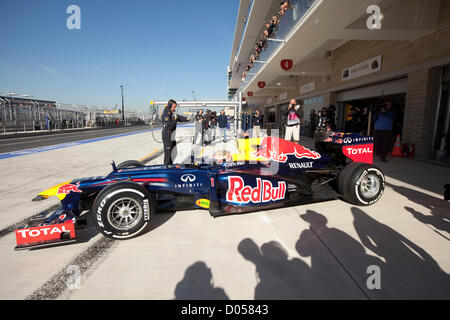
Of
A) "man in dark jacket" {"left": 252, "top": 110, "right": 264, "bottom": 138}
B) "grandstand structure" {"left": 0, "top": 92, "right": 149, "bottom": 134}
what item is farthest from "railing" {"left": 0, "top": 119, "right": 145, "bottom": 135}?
"man in dark jacket" {"left": 252, "top": 110, "right": 264, "bottom": 138}

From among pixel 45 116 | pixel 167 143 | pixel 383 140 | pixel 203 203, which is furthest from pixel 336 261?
pixel 45 116

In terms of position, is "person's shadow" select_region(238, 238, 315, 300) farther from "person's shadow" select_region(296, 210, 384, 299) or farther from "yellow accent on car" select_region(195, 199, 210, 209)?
"yellow accent on car" select_region(195, 199, 210, 209)

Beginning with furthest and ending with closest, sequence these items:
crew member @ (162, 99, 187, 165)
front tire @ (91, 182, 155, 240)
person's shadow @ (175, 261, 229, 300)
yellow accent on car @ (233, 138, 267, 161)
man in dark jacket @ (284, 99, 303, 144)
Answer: man in dark jacket @ (284, 99, 303, 144) < crew member @ (162, 99, 187, 165) < yellow accent on car @ (233, 138, 267, 161) < front tire @ (91, 182, 155, 240) < person's shadow @ (175, 261, 229, 300)

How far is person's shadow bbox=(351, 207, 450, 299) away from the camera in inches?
68.5

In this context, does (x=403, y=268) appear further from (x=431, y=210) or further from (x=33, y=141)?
(x=33, y=141)

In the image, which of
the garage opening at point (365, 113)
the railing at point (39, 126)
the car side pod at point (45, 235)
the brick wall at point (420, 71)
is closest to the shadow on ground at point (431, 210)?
the brick wall at point (420, 71)

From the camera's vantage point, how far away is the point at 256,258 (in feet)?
7.25

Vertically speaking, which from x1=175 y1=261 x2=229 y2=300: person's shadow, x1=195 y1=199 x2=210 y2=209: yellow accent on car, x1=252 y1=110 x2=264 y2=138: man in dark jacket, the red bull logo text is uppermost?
x1=252 y1=110 x2=264 y2=138: man in dark jacket

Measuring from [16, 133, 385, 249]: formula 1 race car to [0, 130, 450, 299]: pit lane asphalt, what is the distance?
0.58 ft

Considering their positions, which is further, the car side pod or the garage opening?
the garage opening

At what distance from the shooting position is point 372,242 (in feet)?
8.06

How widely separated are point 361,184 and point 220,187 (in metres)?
2.13

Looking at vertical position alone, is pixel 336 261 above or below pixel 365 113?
below

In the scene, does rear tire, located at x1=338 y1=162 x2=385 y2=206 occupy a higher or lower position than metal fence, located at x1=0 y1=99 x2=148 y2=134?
lower
